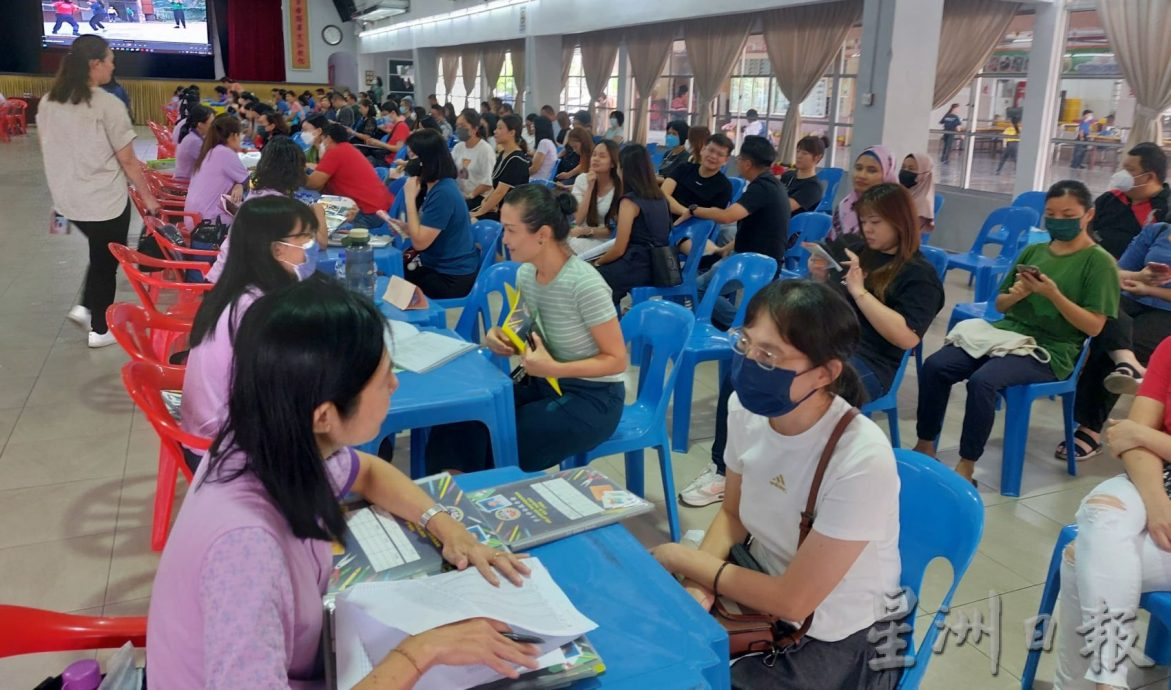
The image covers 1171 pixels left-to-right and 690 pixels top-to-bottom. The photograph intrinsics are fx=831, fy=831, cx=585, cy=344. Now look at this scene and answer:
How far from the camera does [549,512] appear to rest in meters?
1.54

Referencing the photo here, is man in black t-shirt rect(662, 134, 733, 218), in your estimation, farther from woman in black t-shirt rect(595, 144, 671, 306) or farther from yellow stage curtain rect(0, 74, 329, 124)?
yellow stage curtain rect(0, 74, 329, 124)

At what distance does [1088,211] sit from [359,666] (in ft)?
10.2

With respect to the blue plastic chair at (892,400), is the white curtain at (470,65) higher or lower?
higher

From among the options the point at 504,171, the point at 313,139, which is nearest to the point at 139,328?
the point at 504,171

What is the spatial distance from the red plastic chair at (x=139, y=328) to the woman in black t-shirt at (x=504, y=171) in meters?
3.05

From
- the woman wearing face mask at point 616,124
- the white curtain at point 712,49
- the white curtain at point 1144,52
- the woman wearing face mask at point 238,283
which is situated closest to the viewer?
the woman wearing face mask at point 238,283

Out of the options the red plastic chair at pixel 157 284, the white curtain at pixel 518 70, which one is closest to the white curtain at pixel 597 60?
the white curtain at pixel 518 70

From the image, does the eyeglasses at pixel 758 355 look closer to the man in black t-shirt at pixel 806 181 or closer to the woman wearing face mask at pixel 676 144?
the man in black t-shirt at pixel 806 181

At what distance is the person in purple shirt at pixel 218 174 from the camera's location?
17.2ft

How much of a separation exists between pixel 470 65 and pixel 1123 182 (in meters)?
15.5

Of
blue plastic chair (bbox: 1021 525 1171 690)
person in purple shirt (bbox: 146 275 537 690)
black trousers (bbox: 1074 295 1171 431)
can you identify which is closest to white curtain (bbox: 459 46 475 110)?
black trousers (bbox: 1074 295 1171 431)

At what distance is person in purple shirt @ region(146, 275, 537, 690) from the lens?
0.98 metres

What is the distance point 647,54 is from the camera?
1161 centimetres

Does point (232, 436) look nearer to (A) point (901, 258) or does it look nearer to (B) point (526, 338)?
(B) point (526, 338)
